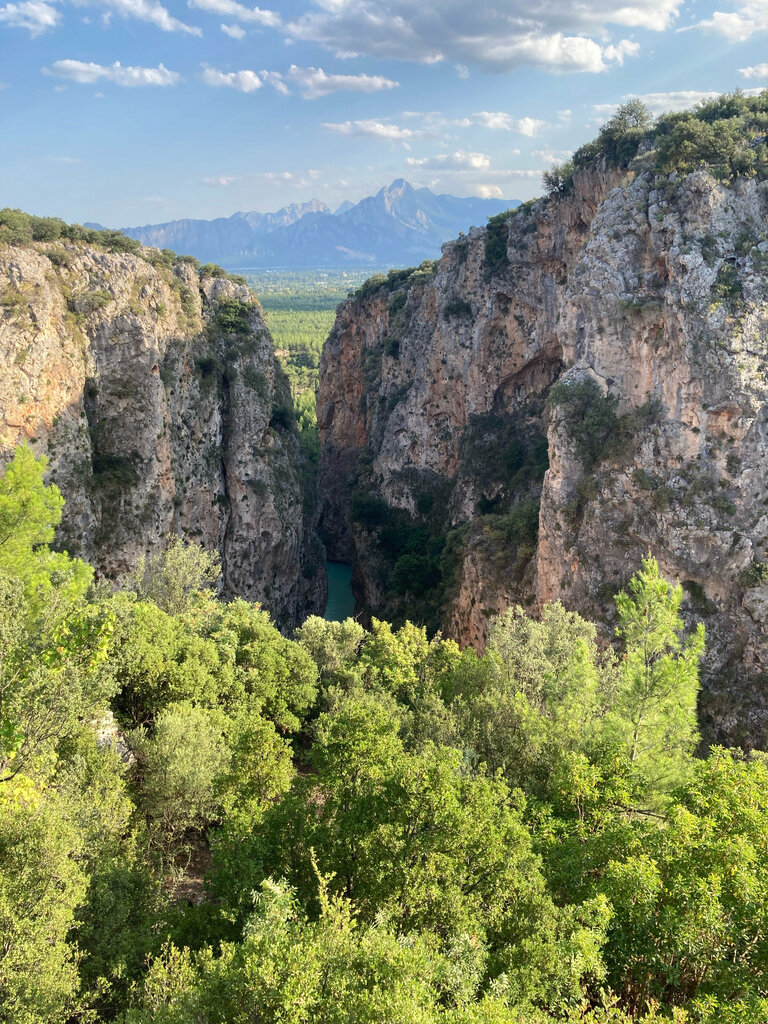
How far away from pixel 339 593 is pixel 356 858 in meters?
53.5

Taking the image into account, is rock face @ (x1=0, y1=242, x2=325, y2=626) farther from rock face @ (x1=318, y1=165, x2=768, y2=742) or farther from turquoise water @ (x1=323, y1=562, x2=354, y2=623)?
rock face @ (x1=318, y1=165, x2=768, y2=742)

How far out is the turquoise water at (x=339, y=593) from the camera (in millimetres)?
58225

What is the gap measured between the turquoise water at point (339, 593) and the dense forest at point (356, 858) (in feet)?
135

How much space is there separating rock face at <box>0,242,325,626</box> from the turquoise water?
628 centimetres

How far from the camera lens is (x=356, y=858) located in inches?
399

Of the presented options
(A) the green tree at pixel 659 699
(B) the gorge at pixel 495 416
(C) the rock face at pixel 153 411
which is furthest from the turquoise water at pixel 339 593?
(A) the green tree at pixel 659 699

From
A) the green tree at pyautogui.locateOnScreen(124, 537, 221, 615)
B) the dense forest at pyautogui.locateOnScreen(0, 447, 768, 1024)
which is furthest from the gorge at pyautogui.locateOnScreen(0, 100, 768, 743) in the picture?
the dense forest at pyautogui.locateOnScreen(0, 447, 768, 1024)

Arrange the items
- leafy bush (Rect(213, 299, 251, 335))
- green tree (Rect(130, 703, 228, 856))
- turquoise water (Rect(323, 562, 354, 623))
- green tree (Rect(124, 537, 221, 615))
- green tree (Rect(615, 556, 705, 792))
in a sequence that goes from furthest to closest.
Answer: turquoise water (Rect(323, 562, 354, 623)) < leafy bush (Rect(213, 299, 251, 335)) < green tree (Rect(124, 537, 221, 615)) < green tree (Rect(615, 556, 705, 792)) < green tree (Rect(130, 703, 228, 856))

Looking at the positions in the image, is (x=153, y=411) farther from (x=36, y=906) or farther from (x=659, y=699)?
(x=659, y=699)

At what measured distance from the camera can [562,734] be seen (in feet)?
50.9

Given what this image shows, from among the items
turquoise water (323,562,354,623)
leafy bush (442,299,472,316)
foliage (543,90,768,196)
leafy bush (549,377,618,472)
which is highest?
foliage (543,90,768,196)

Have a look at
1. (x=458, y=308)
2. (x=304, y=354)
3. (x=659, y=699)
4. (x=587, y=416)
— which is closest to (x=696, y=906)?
(x=659, y=699)

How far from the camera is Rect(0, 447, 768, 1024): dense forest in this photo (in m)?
7.85

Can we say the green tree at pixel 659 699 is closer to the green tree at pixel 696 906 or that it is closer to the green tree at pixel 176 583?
the green tree at pixel 696 906
